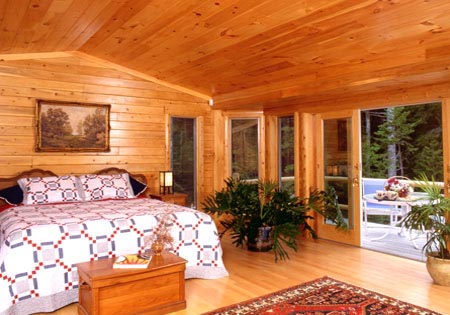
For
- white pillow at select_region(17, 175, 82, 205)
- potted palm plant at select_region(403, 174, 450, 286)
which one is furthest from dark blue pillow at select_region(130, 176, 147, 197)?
potted palm plant at select_region(403, 174, 450, 286)

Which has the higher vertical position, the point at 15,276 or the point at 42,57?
the point at 42,57

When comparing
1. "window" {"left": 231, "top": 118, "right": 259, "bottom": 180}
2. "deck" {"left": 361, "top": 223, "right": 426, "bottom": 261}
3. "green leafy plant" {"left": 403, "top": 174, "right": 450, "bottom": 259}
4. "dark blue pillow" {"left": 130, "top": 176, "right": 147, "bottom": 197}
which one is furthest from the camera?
"window" {"left": 231, "top": 118, "right": 259, "bottom": 180}

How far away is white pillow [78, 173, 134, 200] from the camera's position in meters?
5.01

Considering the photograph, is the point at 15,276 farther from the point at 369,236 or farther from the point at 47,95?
the point at 369,236

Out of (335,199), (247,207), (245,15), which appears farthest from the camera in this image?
(335,199)

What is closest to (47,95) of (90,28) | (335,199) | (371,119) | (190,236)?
(90,28)

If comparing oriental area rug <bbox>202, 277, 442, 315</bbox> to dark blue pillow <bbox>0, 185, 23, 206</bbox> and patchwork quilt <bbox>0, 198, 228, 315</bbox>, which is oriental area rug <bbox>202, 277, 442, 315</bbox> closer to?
patchwork quilt <bbox>0, 198, 228, 315</bbox>

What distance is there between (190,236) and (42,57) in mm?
3314

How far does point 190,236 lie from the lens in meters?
Answer: 4.04

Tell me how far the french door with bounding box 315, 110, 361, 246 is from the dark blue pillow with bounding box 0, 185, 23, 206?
4153 millimetres

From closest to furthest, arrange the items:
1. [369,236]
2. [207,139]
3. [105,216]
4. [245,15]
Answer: [245,15] < [105,216] < [369,236] < [207,139]

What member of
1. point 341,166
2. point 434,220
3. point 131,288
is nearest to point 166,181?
point 341,166

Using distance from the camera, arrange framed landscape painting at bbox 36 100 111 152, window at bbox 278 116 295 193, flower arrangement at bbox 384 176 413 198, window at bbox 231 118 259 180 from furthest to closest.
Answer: window at bbox 231 118 259 180
window at bbox 278 116 295 193
flower arrangement at bbox 384 176 413 198
framed landscape painting at bbox 36 100 111 152

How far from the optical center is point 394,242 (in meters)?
5.75
